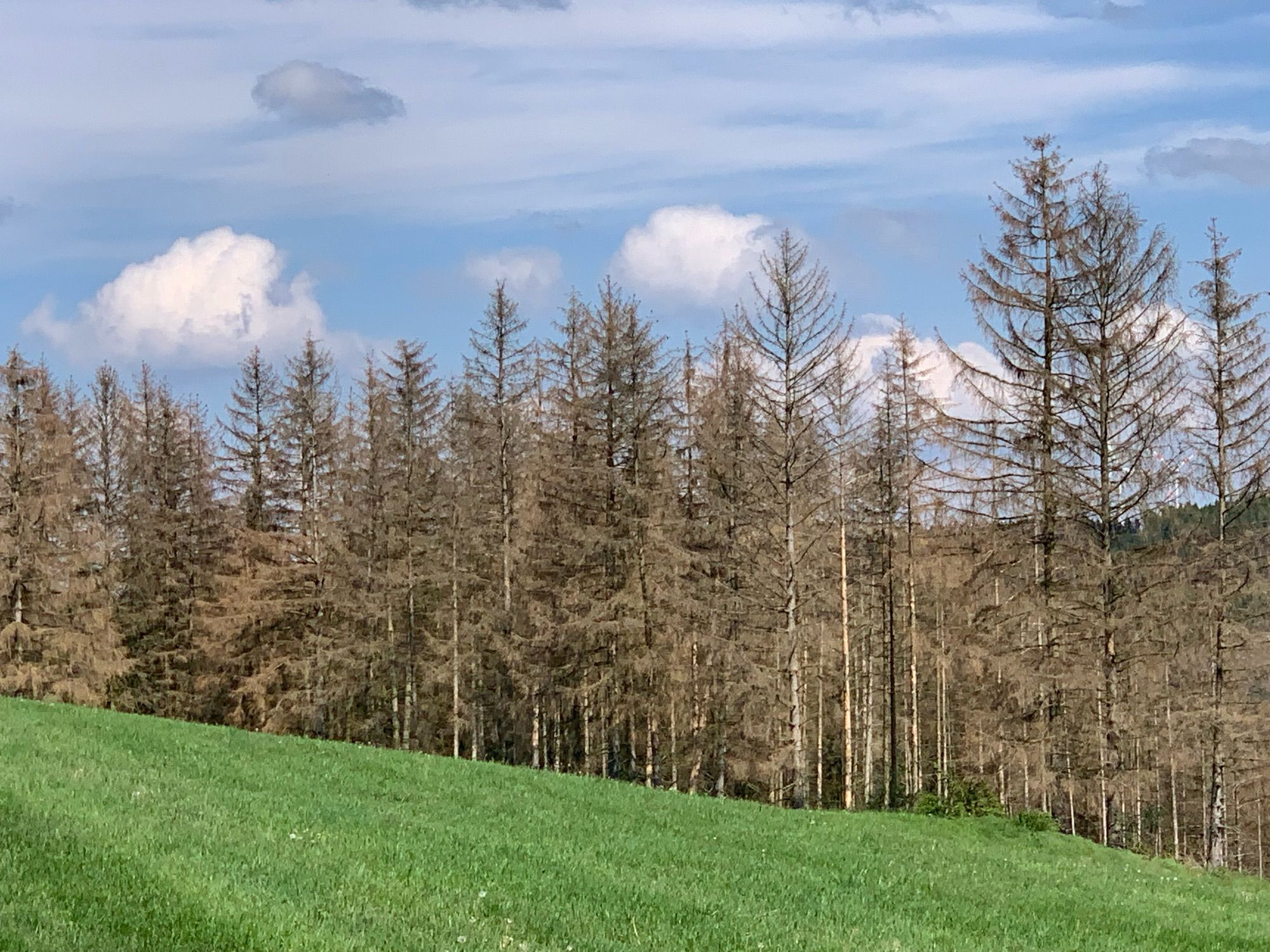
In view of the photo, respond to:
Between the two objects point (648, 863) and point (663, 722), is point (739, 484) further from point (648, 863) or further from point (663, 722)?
point (648, 863)

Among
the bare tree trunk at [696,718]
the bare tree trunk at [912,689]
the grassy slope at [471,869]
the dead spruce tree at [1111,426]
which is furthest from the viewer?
the bare tree trunk at [912,689]

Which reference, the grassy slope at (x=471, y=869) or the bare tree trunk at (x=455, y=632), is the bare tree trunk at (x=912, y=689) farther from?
the grassy slope at (x=471, y=869)

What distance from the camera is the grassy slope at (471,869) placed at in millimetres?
7051

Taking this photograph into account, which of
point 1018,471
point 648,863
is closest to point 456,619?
point 1018,471

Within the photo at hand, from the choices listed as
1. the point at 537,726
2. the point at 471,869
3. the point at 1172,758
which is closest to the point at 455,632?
the point at 537,726

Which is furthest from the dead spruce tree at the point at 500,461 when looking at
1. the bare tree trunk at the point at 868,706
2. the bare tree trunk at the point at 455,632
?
the bare tree trunk at the point at 868,706

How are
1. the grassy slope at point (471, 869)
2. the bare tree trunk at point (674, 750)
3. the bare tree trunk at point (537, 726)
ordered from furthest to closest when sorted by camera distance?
the bare tree trunk at point (537, 726) → the bare tree trunk at point (674, 750) → the grassy slope at point (471, 869)

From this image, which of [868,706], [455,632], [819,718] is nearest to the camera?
[455,632]

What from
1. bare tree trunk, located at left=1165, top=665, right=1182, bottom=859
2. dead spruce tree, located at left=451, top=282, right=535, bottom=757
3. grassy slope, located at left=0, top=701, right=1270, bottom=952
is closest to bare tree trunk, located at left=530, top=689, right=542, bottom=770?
dead spruce tree, located at left=451, top=282, right=535, bottom=757

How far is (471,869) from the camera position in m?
9.41

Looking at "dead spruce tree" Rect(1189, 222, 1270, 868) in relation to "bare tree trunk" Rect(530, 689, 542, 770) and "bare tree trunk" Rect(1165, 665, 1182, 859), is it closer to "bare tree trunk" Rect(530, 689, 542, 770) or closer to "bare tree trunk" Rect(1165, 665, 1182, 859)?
"bare tree trunk" Rect(1165, 665, 1182, 859)

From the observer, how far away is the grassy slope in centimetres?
705

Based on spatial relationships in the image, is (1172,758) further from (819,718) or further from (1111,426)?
(1111,426)

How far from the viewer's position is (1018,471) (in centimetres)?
2261
